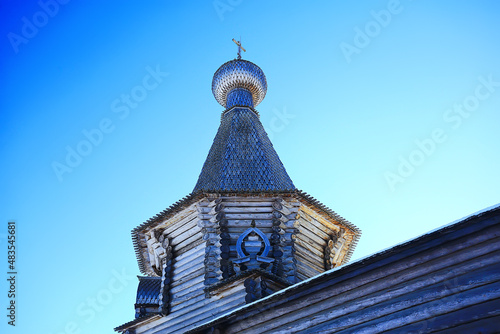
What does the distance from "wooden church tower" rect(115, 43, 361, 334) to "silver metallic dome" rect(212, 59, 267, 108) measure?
4.07 meters

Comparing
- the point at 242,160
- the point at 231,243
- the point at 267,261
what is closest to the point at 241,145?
the point at 242,160

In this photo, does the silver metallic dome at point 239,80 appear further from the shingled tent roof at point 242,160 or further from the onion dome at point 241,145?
the shingled tent roof at point 242,160

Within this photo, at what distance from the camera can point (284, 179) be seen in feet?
41.0

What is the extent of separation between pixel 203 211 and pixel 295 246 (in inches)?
104

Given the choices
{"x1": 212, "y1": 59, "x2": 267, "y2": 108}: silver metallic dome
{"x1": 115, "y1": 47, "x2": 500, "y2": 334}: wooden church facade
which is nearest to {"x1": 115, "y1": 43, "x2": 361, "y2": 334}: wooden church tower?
{"x1": 115, "y1": 47, "x2": 500, "y2": 334}: wooden church facade

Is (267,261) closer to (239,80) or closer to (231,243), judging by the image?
(231,243)

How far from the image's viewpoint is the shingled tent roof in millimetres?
11789

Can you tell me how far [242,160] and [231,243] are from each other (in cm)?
306

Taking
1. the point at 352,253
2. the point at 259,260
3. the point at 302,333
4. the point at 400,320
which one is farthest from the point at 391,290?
the point at 352,253

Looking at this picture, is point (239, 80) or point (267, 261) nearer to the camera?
point (267, 261)

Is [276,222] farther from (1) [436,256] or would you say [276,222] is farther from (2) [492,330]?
(2) [492,330]

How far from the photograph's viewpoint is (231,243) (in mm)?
10727

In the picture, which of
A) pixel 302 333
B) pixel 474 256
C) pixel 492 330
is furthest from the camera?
pixel 302 333

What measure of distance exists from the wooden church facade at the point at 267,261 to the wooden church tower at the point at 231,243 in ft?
0.09
